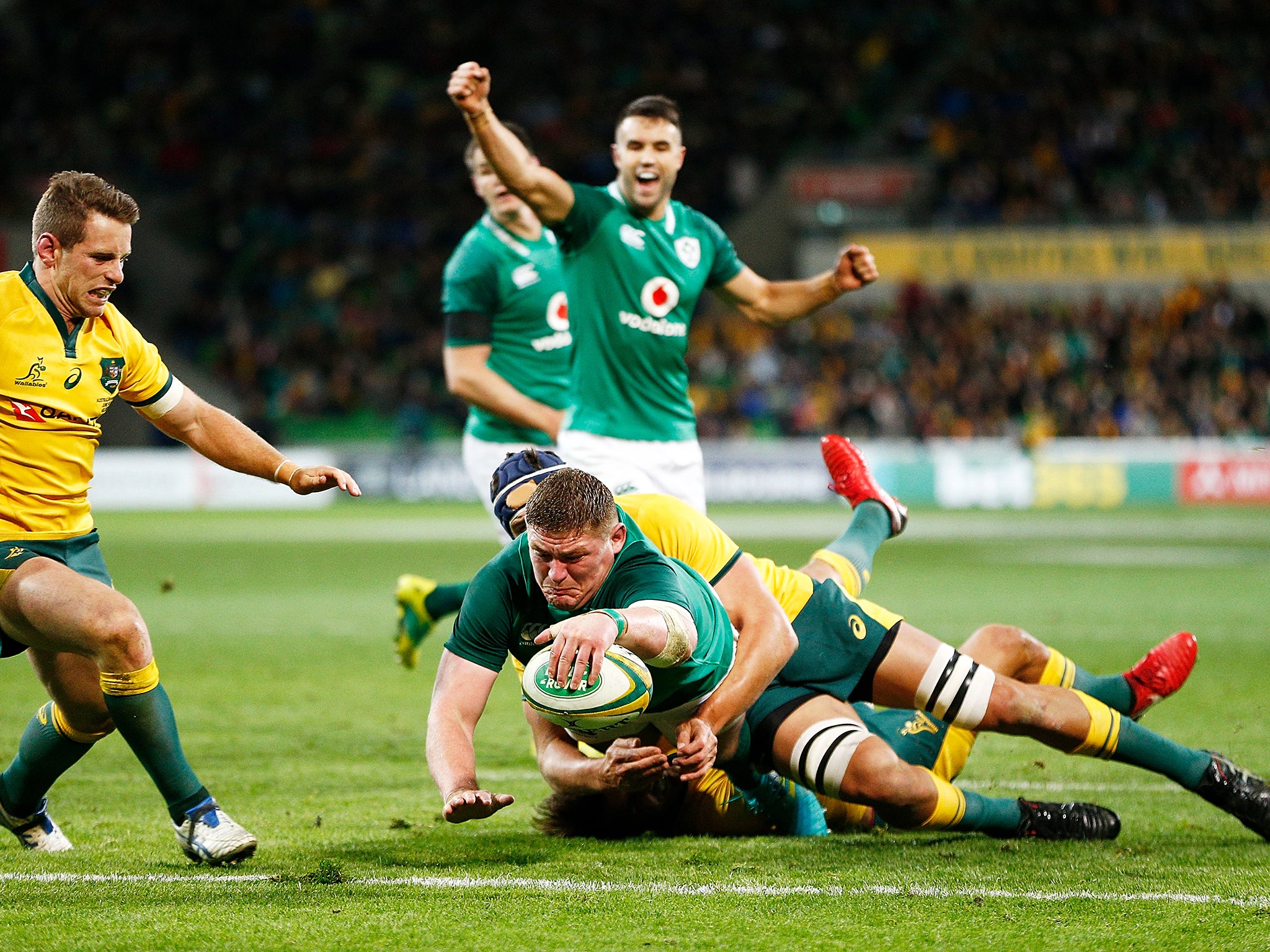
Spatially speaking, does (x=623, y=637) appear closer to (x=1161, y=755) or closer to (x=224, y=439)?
(x=224, y=439)

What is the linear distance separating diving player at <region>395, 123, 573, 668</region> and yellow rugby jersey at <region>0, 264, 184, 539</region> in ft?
9.48

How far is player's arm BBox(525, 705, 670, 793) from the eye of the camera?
12.9 feet

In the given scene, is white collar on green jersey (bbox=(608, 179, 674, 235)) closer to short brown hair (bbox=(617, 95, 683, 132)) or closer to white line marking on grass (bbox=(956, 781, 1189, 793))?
short brown hair (bbox=(617, 95, 683, 132))

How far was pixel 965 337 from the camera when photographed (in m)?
27.0

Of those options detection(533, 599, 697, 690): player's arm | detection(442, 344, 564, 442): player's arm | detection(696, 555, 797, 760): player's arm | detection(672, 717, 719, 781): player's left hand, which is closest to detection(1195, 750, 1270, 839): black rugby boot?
detection(696, 555, 797, 760): player's arm

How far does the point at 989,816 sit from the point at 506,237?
408 cm

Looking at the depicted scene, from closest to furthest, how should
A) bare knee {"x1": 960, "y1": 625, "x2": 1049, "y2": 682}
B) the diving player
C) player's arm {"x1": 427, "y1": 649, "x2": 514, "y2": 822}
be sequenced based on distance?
player's arm {"x1": 427, "y1": 649, "x2": 514, "y2": 822} → bare knee {"x1": 960, "y1": 625, "x2": 1049, "y2": 682} → the diving player

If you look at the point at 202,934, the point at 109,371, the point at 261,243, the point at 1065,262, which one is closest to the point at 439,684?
the point at 202,934

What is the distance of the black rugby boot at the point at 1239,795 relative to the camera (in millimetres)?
4820

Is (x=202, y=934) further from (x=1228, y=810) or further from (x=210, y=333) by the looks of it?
(x=210, y=333)

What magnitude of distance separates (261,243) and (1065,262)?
16.0m

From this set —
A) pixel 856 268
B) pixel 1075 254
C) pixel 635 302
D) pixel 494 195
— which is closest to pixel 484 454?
pixel 494 195

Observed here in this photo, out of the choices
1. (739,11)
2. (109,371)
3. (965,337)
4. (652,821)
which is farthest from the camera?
(739,11)

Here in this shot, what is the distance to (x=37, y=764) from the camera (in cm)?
479
